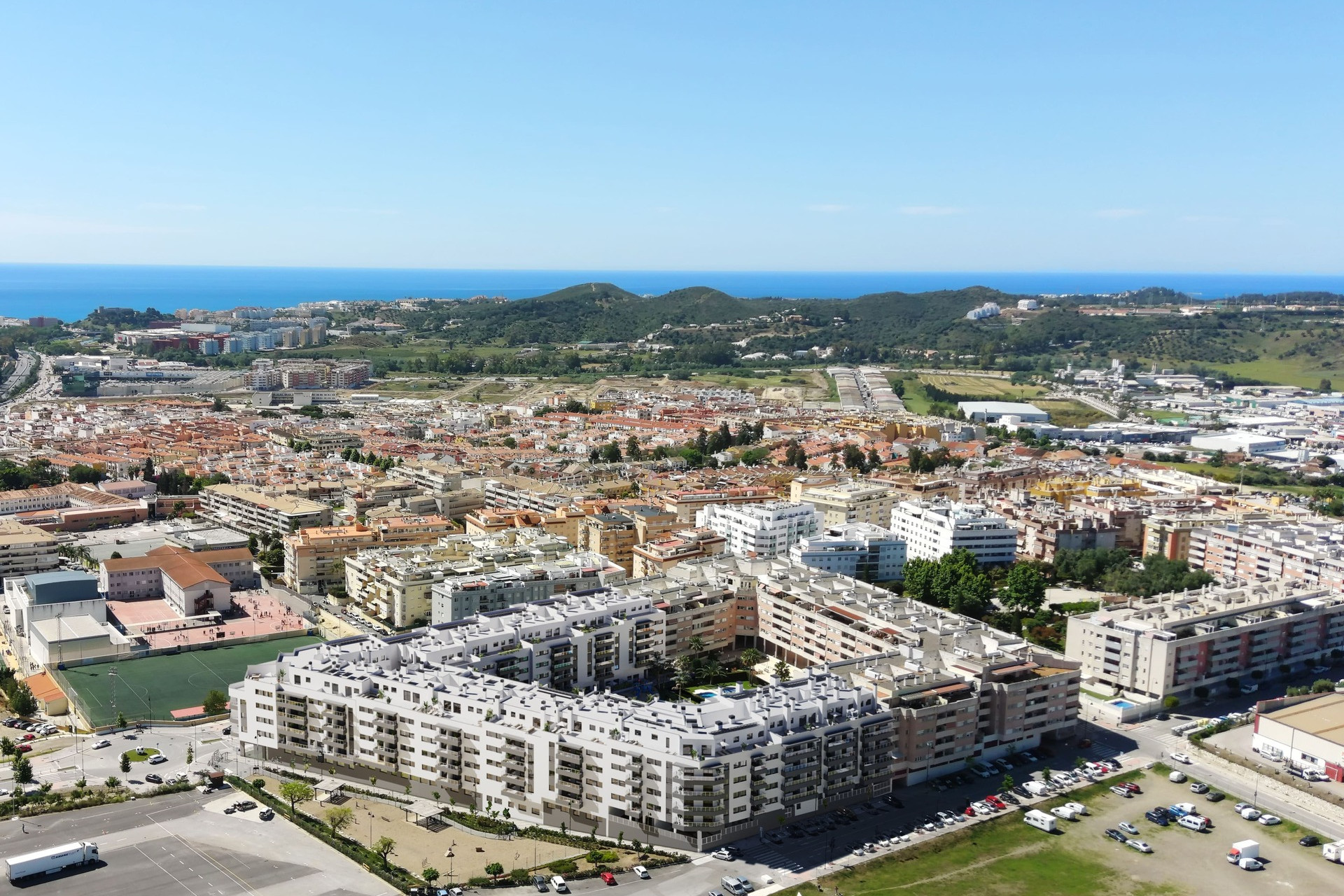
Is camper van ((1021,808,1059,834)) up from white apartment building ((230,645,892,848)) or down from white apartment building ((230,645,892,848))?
down

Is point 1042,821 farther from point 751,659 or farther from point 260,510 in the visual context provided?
point 260,510

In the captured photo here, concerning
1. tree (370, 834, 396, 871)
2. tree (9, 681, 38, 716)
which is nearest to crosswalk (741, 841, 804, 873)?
tree (370, 834, 396, 871)

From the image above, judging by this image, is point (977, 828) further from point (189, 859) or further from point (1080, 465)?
point (1080, 465)

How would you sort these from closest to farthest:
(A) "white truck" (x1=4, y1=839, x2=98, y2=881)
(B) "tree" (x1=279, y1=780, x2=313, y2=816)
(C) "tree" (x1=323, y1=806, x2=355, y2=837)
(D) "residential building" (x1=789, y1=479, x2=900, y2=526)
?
(A) "white truck" (x1=4, y1=839, x2=98, y2=881) → (C) "tree" (x1=323, y1=806, x2=355, y2=837) → (B) "tree" (x1=279, y1=780, x2=313, y2=816) → (D) "residential building" (x1=789, y1=479, x2=900, y2=526)

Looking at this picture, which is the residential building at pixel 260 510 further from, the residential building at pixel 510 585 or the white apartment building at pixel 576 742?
the white apartment building at pixel 576 742

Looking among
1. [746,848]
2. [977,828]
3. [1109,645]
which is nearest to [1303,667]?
[1109,645]

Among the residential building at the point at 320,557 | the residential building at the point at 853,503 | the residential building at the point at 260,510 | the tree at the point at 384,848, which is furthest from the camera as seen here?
the residential building at the point at 853,503

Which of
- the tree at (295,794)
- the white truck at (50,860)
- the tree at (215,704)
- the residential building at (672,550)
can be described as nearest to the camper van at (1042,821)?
the tree at (295,794)

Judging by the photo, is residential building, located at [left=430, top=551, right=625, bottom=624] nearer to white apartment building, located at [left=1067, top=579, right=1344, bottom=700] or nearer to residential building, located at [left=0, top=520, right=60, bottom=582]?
white apartment building, located at [left=1067, top=579, right=1344, bottom=700]
